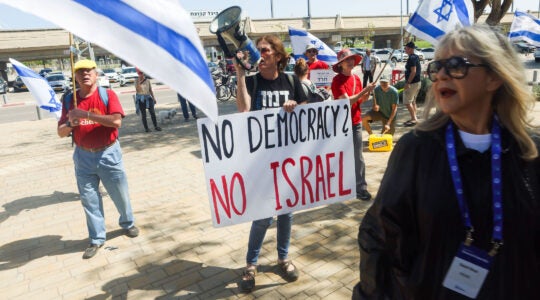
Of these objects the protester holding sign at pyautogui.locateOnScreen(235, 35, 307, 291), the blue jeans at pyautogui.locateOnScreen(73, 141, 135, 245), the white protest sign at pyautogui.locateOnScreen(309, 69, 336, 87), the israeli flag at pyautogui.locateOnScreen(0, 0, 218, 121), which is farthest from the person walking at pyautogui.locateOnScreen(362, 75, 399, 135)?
the israeli flag at pyautogui.locateOnScreen(0, 0, 218, 121)

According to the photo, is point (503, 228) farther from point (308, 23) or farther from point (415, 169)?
point (308, 23)

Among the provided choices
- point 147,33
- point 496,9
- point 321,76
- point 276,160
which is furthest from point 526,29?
point 147,33

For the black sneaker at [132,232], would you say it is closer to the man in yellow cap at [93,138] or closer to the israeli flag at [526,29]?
the man in yellow cap at [93,138]

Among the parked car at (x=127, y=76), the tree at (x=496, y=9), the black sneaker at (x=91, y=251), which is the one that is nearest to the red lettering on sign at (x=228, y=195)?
the black sneaker at (x=91, y=251)

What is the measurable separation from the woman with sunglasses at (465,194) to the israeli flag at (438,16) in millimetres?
3127

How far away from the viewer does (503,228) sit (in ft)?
4.65

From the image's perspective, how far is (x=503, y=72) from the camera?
4.98 feet

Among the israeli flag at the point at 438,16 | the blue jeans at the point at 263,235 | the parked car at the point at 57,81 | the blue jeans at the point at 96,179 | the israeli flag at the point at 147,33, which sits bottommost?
the blue jeans at the point at 263,235

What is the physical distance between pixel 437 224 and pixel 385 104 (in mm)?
6000

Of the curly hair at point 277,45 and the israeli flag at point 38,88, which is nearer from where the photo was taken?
the curly hair at point 277,45

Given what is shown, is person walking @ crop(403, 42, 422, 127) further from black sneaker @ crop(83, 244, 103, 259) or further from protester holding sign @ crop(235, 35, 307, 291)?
black sneaker @ crop(83, 244, 103, 259)

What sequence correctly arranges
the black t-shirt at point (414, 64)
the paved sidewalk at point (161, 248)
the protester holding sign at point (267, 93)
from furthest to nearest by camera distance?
the black t-shirt at point (414, 64), the paved sidewalk at point (161, 248), the protester holding sign at point (267, 93)

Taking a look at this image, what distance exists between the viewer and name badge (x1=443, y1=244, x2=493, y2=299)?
1.46 m

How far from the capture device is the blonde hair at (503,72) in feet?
4.94
